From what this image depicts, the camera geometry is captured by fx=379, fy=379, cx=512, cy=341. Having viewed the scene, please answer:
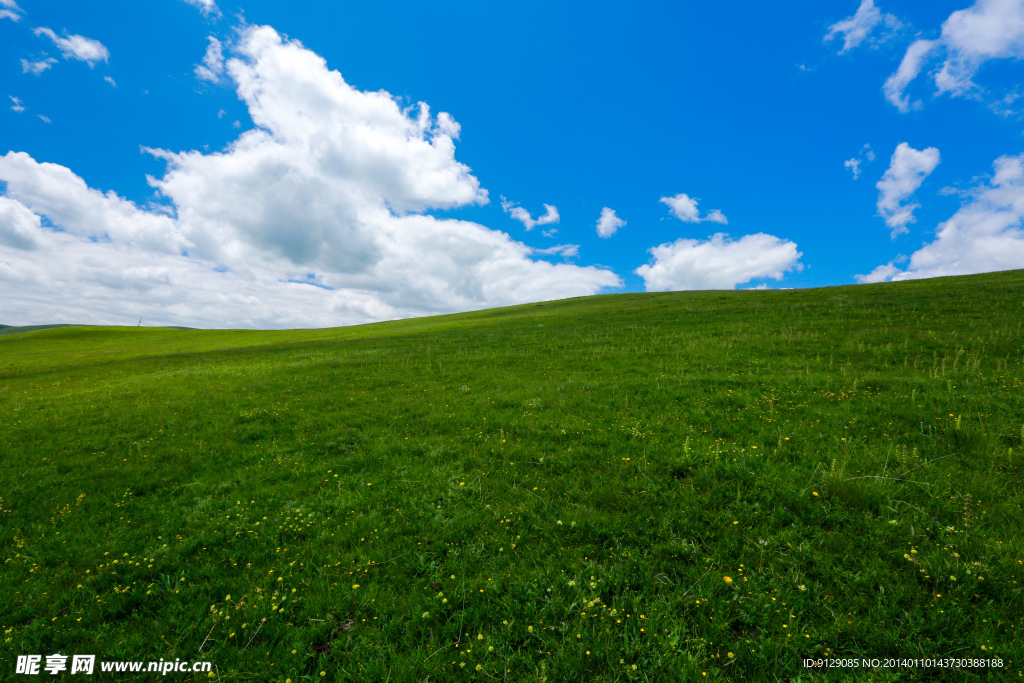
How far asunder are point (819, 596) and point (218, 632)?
8167 millimetres

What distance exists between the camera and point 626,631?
4.69 metres

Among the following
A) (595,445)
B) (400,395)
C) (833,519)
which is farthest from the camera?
(400,395)

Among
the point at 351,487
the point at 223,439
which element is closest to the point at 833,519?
the point at 351,487

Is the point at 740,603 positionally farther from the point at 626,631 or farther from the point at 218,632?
the point at 218,632

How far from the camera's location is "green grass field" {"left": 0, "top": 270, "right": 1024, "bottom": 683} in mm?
4617

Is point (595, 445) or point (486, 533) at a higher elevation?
point (595, 445)

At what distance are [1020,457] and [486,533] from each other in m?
10.8

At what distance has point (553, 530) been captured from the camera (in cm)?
675

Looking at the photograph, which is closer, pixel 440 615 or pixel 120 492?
pixel 440 615

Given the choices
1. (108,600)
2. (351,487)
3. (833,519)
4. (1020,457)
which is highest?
(1020,457)

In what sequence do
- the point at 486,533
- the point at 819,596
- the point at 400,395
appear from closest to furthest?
the point at 819,596 < the point at 486,533 < the point at 400,395

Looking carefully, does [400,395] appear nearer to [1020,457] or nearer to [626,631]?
[626,631]

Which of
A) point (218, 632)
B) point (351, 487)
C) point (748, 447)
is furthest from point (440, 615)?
point (748, 447)

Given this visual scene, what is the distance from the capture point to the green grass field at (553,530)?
4617mm
